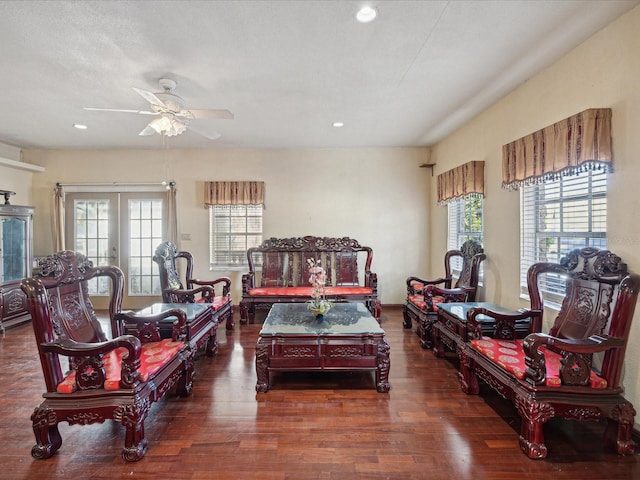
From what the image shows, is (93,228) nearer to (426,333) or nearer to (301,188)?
(301,188)

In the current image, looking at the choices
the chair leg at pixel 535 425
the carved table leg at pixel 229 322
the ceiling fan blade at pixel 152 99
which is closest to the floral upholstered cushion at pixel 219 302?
the carved table leg at pixel 229 322

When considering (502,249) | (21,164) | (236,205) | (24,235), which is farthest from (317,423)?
(21,164)

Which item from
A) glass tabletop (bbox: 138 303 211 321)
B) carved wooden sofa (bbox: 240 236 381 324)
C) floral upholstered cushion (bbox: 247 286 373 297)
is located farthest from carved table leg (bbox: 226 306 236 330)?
glass tabletop (bbox: 138 303 211 321)

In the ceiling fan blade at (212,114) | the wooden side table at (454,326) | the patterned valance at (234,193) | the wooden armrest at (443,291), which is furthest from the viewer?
the patterned valance at (234,193)

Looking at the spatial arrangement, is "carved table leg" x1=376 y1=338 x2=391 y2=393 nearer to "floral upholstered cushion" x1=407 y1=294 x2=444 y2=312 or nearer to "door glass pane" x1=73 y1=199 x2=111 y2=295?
"floral upholstered cushion" x1=407 y1=294 x2=444 y2=312

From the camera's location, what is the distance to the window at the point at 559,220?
7.70ft

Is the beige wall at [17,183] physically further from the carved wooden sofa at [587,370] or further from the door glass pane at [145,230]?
the carved wooden sofa at [587,370]

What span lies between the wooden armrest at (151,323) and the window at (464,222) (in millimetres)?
3553

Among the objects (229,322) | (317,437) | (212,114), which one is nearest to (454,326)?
(317,437)

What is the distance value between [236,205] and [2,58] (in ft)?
10.4

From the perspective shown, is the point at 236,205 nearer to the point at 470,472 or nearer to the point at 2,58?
the point at 2,58

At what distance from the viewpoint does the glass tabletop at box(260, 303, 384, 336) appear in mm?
2746

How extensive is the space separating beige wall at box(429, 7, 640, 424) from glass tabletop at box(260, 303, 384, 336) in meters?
1.63

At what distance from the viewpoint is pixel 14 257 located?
14.9ft
